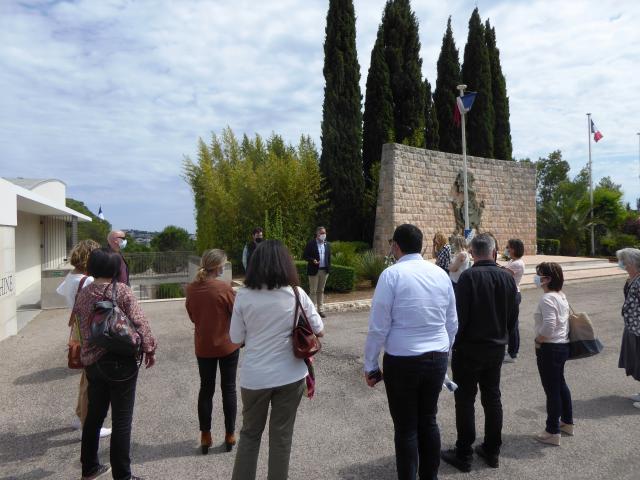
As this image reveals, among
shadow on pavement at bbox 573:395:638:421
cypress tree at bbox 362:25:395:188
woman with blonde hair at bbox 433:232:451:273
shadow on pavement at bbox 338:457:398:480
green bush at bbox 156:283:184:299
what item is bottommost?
shadow on pavement at bbox 573:395:638:421

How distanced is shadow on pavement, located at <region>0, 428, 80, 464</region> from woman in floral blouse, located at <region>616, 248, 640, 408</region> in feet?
16.8

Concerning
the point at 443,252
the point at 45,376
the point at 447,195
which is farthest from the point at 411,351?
the point at 447,195

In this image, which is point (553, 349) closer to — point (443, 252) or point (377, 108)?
point (443, 252)

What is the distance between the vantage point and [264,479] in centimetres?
301

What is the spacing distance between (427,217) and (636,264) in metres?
12.5

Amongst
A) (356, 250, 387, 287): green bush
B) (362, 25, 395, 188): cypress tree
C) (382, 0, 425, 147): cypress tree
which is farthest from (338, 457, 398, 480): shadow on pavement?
(382, 0, 425, 147): cypress tree

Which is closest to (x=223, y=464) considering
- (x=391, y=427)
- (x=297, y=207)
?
(x=391, y=427)

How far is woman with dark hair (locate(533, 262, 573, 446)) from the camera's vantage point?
3.46m

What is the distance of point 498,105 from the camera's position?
985 inches

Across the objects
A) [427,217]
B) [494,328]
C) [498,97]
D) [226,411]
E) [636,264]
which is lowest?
[226,411]

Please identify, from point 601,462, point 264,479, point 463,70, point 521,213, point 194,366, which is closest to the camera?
point 264,479

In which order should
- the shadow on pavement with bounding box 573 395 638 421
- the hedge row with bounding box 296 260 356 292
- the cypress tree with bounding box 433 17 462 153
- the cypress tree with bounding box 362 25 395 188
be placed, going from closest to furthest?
the shadow on pavement with bounding box 573 395 638 421, the hedge row with bounding box 296 260 356 292, the cypress tree with bounding box 362 25 395 188, the cypress tree with bounding box 433 17 462 153

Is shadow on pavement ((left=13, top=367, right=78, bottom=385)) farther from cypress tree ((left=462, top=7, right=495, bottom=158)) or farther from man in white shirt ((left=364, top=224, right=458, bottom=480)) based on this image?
cypress tree ((left=462, top=7, right=495, bottom=158))

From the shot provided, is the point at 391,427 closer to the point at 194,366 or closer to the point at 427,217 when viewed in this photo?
the point at 194,366
